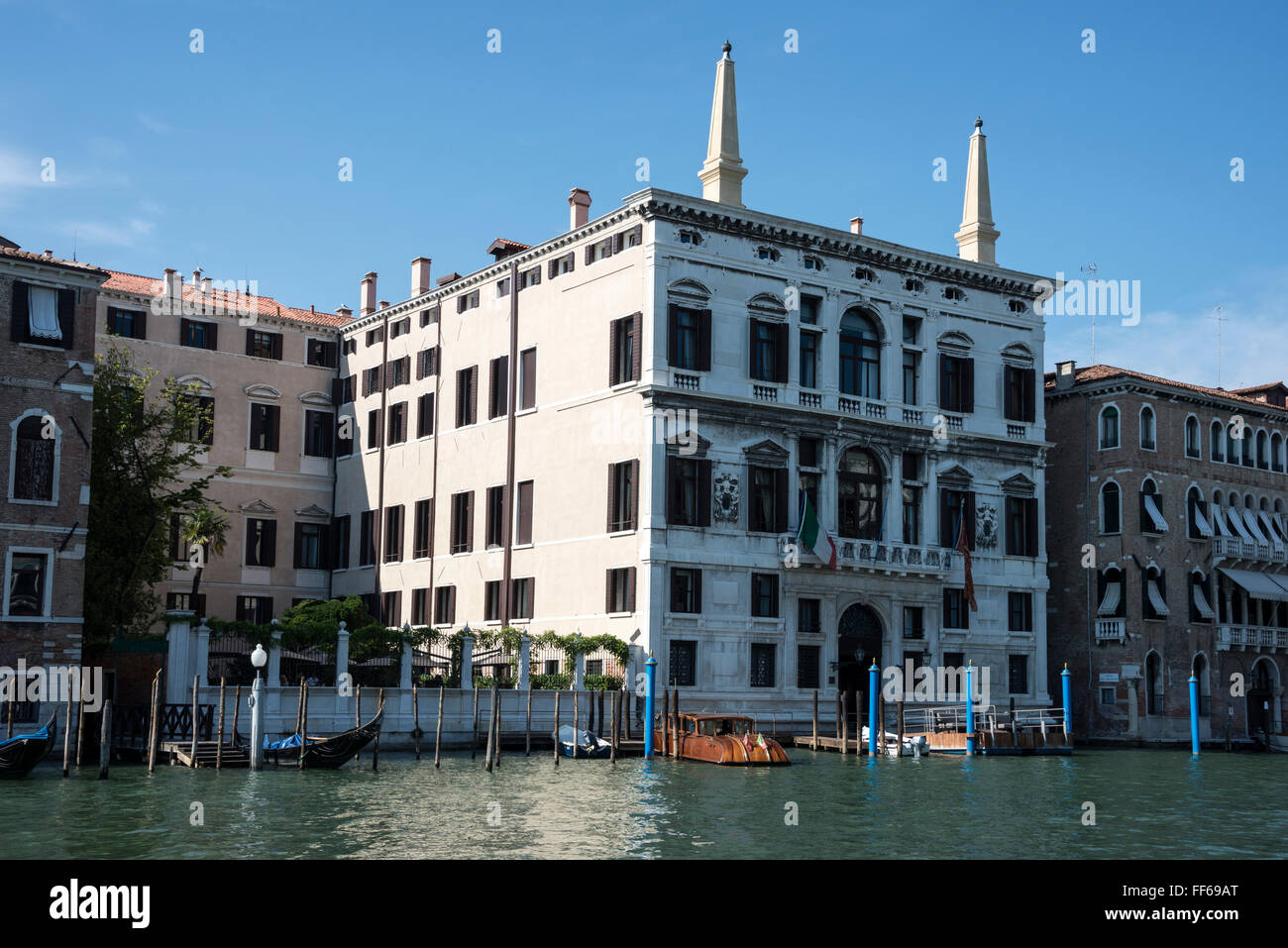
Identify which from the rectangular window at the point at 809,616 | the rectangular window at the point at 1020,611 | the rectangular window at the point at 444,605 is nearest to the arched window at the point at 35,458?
the rectangular window at the point at 444,605

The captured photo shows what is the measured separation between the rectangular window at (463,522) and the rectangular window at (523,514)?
2157mm

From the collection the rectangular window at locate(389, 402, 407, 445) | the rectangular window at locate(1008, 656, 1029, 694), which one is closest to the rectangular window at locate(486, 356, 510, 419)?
the rectangular window at locate(389, 402, 407, 445)

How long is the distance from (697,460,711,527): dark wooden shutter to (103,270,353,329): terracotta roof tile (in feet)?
58.8

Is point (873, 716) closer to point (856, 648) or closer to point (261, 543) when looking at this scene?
point (856, 648)

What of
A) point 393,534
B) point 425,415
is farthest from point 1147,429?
point 393,534

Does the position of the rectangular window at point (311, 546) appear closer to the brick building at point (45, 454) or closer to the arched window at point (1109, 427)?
the brick building at point (45, 454)

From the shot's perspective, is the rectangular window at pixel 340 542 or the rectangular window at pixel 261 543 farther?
the rectangular window at pixel 340 542

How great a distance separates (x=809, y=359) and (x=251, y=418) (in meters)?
18.9

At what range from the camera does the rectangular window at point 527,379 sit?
4072 cm

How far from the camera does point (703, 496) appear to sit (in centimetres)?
3675

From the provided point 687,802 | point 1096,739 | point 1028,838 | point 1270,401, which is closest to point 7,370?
point 687,802

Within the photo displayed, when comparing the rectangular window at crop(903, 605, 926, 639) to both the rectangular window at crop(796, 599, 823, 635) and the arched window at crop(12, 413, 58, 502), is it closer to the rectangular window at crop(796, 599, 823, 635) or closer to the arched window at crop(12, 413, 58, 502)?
the rectangular window at crop(796, 599, 823, 635)

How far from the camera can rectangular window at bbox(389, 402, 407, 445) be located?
4606 centimetres
